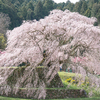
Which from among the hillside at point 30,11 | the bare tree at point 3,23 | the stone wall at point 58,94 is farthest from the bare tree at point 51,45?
the hillside at point 30,11

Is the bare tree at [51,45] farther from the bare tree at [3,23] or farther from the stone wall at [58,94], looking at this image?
the bare tree at [3,23]

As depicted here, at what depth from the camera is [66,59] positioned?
686 centimetres

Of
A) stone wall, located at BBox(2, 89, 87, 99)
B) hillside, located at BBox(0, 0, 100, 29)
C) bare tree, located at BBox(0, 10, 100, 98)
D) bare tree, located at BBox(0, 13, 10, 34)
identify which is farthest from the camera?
hillside, located at BBox(0, 0, 100, 29)

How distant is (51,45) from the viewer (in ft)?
21.5

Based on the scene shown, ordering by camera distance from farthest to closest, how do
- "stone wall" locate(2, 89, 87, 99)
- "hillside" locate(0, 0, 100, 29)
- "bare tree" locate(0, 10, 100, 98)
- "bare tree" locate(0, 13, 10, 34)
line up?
"hillside" locate(0, 0, 100, 29) < "bare tree" locate(0, 13, 10, 34) < "stone wall" locate(2, 89, 87, 99) < "bare tree" locate(0, 10, 100, 98)

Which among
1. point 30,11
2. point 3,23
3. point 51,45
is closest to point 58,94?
point 51,45

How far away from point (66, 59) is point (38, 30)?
68.3 inches

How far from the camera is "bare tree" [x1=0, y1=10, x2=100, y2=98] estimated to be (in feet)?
20.1

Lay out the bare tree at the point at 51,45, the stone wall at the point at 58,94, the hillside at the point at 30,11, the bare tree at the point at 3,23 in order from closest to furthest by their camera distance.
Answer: the bare tree at the point at 51,45
the stone wall at the point at 58,94
the bare tree at the point at 3,23
the hillside at the point at 30,11

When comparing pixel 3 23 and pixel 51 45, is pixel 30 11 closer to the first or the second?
pixel 3 23

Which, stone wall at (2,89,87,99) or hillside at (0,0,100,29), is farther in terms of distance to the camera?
hillside at (0,0,100,29)

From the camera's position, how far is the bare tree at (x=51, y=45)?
6133 mm

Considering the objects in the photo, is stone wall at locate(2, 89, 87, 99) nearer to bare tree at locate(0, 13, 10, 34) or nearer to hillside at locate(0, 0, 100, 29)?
bare tree at locate(0, 13, 10, 34)

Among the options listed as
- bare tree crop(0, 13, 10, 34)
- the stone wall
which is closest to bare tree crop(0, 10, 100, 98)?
the stone wall
